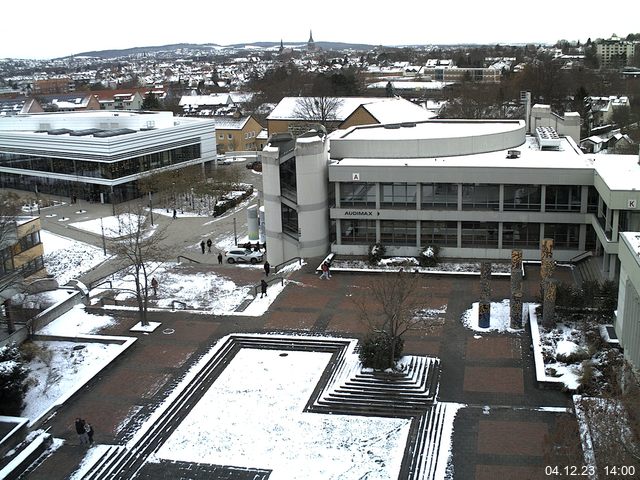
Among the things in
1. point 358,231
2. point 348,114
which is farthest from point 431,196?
point 348,114

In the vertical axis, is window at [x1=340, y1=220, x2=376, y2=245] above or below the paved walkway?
above

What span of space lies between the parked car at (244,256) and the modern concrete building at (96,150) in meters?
24.9

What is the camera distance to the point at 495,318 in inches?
1273

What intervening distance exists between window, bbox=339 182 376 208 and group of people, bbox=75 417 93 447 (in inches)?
864

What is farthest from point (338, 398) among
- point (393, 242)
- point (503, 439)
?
point (393, 242)

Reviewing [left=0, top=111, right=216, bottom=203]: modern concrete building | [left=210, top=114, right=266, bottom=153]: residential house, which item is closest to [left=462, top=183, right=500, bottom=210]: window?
[left=0, top=111, right=216, bottom=203]: modern concrete building

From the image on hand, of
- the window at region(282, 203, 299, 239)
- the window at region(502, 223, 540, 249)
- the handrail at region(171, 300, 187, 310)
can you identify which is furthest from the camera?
the window at region(282, 203, 299, 239)

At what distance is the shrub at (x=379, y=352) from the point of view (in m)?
27.4

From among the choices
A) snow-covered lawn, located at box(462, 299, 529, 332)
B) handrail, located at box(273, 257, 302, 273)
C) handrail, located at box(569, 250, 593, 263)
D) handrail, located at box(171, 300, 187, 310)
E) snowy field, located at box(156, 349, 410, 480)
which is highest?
handrail, located at box(569, 250, 593, 263)

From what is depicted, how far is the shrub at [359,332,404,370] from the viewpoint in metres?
27.4

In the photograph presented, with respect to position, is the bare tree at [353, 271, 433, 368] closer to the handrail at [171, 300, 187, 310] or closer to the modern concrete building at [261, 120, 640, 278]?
the modern concrete building at [261, 120, 640, 278]

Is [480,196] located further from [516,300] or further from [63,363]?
[63,363]

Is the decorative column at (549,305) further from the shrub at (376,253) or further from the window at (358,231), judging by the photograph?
the window at (358,231)

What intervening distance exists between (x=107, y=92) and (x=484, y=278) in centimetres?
13268
